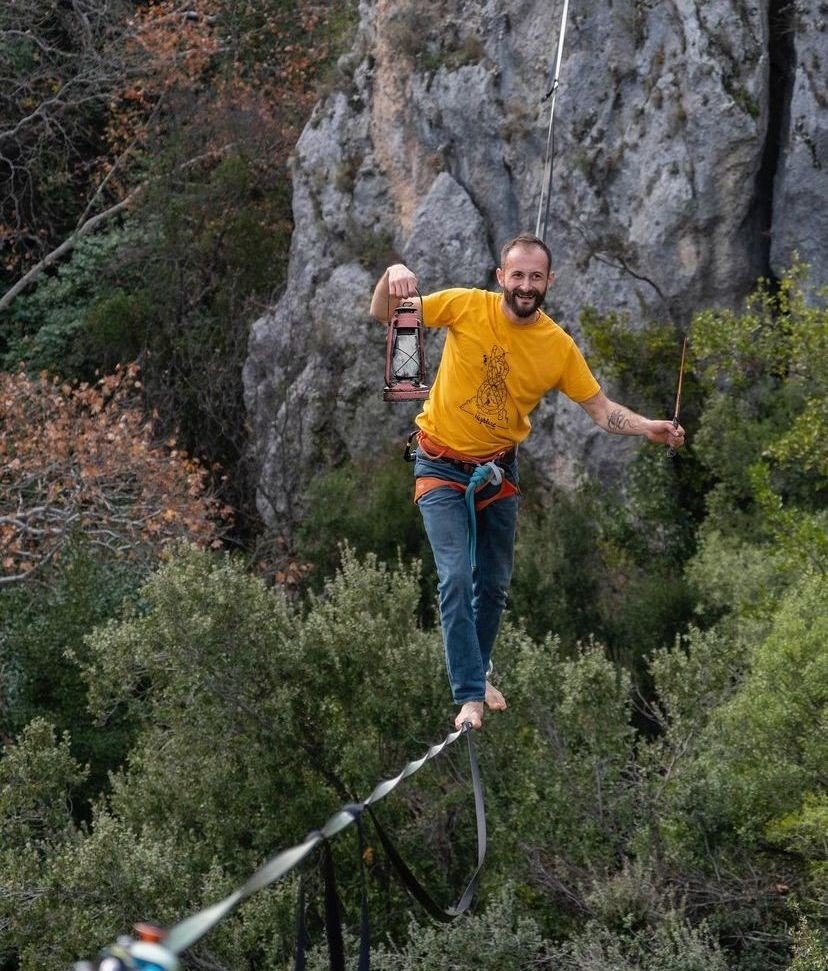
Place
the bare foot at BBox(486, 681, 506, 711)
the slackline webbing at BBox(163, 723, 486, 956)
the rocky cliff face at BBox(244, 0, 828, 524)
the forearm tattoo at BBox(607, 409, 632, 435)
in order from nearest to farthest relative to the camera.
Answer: the slackline webbing at BBox(163, 723, 486, 956), the forearm tattoo at BBox(607, 409, 632, 435), the bare foot at BBox(486, 681, 506, 711), the rocky cliff face at BBox(244, 0, 828, 524)

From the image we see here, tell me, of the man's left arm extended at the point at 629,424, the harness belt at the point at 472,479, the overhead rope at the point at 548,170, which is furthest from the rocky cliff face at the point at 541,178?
the harness belt at the point at 472,479

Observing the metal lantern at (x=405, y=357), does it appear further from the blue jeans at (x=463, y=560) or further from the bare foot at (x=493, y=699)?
the bare foot at (x=493, y=699)

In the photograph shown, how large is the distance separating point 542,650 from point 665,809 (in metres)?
2.48

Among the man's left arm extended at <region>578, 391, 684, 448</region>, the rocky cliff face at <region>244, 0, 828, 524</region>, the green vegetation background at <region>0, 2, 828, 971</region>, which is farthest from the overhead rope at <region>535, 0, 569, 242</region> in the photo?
the rocky cliff face at <region>244, 0, 828, 524</region>

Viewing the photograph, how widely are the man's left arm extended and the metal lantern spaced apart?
77cm

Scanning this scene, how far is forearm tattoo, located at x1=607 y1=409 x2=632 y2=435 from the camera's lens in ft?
23.5

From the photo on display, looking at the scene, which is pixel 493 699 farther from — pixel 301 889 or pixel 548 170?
pixel 301 889

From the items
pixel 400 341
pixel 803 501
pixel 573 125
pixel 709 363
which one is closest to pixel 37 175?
pixel 573 125

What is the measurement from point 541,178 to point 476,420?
65.3 feet

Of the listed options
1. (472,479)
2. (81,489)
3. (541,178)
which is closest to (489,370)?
(472,479)

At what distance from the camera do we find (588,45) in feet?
80.9

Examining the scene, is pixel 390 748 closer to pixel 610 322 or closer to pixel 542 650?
pixel 542 650

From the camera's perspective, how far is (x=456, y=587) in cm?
692

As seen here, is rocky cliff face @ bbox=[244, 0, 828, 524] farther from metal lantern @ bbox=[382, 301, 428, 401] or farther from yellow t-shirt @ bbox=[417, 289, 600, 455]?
metal lantern @ bbox=[382, 301, 428, 401]
